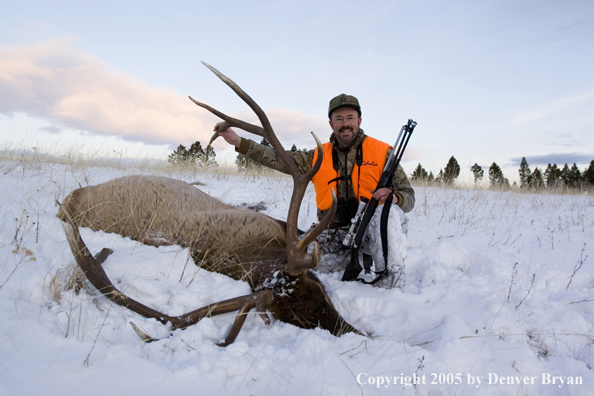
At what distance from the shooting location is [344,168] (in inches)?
168

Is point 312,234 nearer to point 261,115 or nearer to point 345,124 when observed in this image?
point 261,115

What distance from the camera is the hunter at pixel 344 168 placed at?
159 inches

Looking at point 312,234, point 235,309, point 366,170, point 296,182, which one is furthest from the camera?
point 366,170

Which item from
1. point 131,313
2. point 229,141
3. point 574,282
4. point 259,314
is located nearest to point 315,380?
point 259,314

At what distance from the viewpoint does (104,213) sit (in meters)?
3.78

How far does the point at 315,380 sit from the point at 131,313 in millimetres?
1298

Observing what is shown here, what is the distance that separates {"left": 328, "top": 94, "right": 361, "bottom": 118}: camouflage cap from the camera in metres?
4.18

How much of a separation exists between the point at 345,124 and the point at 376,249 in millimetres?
1470

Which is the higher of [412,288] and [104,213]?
[104,213]

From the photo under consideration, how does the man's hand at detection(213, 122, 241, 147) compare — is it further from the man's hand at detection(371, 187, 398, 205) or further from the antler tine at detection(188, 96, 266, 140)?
the man's hand at detection(371, 187, 398, 205)

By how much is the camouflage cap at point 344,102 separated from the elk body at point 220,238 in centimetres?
135

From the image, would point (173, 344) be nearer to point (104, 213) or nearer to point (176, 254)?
point (176, 254)

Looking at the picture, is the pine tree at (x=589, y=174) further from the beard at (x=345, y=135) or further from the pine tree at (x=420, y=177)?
the beard at (x=345, y=135)

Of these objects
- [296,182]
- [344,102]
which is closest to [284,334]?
[296,182]
